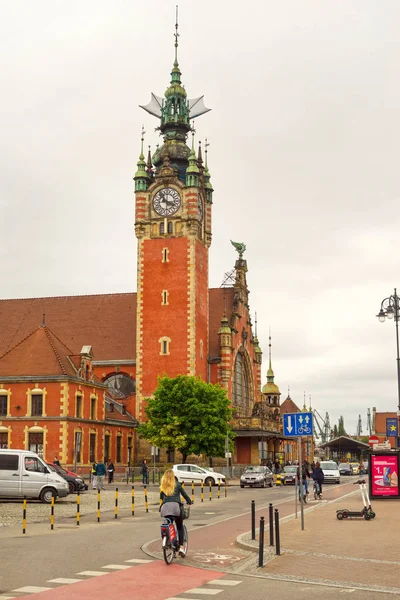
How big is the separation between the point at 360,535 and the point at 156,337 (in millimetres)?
53925

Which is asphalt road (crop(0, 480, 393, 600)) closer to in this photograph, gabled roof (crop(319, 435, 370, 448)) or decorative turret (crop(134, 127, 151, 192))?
decorative turret (crop(134, 127, 151, 192))

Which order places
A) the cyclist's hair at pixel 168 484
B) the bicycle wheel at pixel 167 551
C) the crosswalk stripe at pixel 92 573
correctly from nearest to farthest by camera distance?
the crosswalk stripe at pixel 92 573 → the bicycle wheel at pixel 167 551 → the cyclist's hair at pixel 168 484

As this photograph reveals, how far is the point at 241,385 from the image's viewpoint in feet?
271

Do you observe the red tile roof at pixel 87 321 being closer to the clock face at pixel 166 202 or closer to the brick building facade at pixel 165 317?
the brick building facade at pixel 165 317

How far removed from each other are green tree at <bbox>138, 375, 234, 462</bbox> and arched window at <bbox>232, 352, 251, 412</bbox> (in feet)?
54.1

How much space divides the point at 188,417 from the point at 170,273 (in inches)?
666

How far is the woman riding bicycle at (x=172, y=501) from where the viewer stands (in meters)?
15.6

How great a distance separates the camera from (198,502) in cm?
3516

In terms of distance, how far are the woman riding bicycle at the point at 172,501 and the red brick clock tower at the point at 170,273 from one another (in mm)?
54681

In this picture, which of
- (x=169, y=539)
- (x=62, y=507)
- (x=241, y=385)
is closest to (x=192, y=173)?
(x=241, y=385)

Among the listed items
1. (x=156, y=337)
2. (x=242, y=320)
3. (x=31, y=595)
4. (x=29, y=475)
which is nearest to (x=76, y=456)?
(x=156, y=337)

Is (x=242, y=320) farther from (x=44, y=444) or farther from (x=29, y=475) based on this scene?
(x=29, y=475)

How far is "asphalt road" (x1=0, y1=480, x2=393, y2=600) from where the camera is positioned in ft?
39.5

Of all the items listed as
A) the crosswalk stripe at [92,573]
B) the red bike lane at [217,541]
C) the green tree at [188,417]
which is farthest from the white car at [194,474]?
the crosswalk stripe at [92,573]
